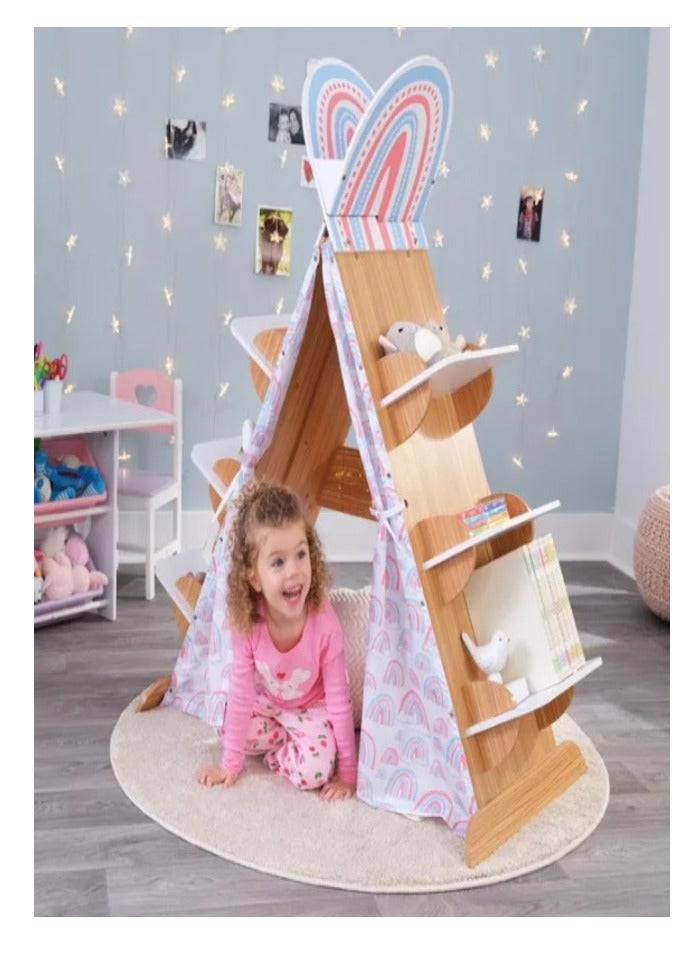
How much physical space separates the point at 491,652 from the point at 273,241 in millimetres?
2085

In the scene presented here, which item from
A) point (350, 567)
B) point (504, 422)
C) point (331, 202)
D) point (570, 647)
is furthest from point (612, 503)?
point (331, 202)

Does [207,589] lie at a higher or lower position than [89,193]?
lower

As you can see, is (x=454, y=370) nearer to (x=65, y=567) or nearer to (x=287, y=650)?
(x=287, y=650)

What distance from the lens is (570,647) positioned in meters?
2.55

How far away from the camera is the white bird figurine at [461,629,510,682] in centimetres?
238

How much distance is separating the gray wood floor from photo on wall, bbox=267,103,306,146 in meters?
1.68

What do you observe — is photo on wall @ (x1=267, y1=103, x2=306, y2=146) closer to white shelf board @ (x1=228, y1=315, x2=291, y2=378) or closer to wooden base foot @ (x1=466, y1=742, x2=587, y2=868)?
white shelf board @ (x1=228, y1=315, x2=291, y2=378)

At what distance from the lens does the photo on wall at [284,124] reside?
13.0ft

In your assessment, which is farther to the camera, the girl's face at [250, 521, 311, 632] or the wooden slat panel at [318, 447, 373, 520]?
the wooden slat panel at [318, 447, 373, 520]

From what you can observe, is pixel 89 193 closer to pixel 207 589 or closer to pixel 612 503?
pixel 207 589

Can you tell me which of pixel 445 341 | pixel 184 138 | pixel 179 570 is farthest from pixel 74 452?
pixel 445 341

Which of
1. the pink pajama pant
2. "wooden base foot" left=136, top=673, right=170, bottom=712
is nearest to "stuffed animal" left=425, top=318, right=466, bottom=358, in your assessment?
the pink pajama pant

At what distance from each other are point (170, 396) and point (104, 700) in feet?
4.30

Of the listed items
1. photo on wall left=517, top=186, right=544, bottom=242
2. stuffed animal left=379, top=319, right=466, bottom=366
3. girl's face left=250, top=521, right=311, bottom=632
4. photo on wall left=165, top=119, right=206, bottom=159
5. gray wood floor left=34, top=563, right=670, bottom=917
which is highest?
photo on wall left=165, top=119, right=206, bottom=159
